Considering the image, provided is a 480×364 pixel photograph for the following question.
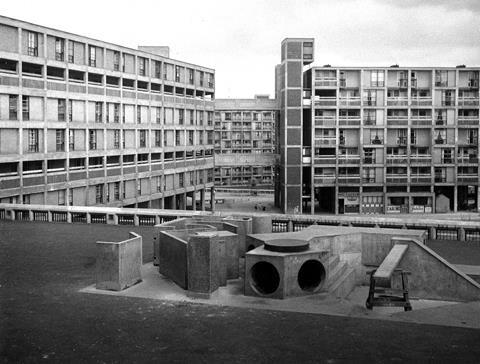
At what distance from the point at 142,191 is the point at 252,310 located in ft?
174

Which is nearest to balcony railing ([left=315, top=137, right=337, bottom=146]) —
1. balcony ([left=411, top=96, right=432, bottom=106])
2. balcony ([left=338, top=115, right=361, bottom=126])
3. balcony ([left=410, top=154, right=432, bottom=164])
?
balcony ([left=338, top=115, right=361, bottom=126])

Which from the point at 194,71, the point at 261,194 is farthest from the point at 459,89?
the point at 261,194

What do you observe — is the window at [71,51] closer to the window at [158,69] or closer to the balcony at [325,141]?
the window at [158,69]

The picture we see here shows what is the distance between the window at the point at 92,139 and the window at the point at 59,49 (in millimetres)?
8097

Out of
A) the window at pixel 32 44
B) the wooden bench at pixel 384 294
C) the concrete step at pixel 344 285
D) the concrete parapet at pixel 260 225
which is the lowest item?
the concrete step at pixel 344 285

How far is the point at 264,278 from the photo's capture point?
18.8m

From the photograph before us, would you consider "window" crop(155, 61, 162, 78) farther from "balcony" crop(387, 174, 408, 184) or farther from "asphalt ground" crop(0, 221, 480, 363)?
"asphalt ground" crop(0, 221, 480, 363)

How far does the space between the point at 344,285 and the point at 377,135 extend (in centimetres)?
6448

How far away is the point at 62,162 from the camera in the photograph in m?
55.2

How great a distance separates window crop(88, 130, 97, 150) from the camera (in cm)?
5906

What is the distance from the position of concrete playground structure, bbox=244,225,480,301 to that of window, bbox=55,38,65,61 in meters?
37.1

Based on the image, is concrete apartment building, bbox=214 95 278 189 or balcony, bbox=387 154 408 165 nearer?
balcony, bbox=387 154 408 165

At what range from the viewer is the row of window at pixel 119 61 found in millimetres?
54100

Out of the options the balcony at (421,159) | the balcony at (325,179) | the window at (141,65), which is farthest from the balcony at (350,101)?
the window at (141,65)
